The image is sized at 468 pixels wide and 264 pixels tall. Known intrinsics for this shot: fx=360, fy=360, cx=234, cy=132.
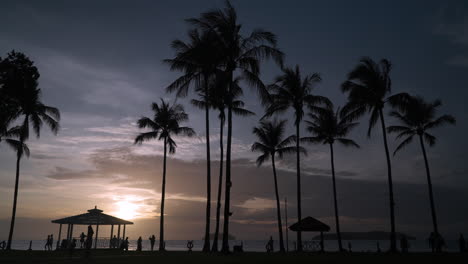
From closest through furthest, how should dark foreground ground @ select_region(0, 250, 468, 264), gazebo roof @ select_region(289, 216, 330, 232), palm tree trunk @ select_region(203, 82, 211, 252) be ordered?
dark foreground ground @ select_region(0, 250, 468, 264)
gazebo roof @ select_region(289, 216, 330, 232)
palm tree trunk @ select_region(203, 82, 211, 252)

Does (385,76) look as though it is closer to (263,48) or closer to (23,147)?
(263,48)

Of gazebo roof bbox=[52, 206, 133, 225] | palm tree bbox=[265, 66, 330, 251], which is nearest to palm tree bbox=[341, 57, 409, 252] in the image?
palm tree bbox=[265, 66, 330, 251]

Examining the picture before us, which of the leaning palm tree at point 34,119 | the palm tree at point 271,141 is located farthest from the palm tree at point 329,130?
the leaning palm tree at point 34,119

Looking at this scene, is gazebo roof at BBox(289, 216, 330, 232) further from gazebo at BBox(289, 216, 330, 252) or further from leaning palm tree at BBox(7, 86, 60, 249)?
leaning palm tree at BBox(7, 86, 60, 249)

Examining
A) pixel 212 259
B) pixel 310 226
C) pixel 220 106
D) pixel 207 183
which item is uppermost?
pixel 220 106

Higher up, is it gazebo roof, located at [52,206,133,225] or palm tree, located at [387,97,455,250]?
palm tree, located at [387,97,455,250]

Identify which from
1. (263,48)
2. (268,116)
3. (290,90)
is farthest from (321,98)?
(263,48)

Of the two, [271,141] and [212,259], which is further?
[271,141]

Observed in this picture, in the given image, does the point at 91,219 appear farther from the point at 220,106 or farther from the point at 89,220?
the point at 220,106

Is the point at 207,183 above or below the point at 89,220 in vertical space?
above

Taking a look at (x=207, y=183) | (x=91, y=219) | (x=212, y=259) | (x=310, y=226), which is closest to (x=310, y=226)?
(x=310, y=226)

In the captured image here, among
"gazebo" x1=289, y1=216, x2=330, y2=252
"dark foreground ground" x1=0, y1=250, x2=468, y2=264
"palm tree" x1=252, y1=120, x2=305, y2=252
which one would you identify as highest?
"palm tree" x1=252, y1=120, x2=305, y2=252

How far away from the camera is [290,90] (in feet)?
121

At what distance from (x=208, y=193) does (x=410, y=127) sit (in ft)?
74.2
